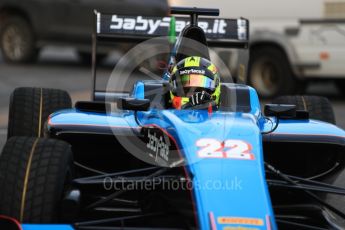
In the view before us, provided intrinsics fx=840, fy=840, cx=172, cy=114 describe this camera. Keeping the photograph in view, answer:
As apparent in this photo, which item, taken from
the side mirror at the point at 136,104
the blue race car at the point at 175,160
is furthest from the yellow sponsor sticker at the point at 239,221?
the side mirror at the point at 136,104

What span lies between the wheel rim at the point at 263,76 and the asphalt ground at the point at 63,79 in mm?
956

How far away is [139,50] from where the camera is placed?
9391 mm

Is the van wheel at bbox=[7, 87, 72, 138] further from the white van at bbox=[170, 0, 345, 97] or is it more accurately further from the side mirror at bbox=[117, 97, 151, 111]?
the white van at bbox=[170, 0, 345, 97]

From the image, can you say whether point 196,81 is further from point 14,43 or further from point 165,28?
point 14,43

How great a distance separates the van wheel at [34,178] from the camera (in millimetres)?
5152

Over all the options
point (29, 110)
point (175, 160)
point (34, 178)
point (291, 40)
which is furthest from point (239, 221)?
point (291, 40)

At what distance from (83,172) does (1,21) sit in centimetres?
1156

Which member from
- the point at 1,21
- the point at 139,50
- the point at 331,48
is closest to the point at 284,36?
the point at 331,48

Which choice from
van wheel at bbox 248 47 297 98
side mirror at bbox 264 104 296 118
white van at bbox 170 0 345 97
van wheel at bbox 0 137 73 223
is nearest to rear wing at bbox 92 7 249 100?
side mirror at bbox 264 104 296 118

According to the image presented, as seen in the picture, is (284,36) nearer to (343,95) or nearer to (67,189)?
(343,95)

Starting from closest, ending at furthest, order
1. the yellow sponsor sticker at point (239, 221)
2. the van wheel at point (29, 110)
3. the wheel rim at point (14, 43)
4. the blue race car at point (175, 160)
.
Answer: the yellow sponsor sticker at point (239, 221), the blue race car at point (175, 160), the van wheel at point (29, 110), the wheel rim at point (14, 43)

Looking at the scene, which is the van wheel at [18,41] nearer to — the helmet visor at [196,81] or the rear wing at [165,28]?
the rear wing at [165,28]

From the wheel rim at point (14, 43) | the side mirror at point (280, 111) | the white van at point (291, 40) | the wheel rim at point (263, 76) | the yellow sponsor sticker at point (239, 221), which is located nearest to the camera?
the yellow sponsor sticker at point (239, 221)

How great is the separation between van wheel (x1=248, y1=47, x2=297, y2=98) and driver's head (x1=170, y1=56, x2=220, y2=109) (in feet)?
23.3
